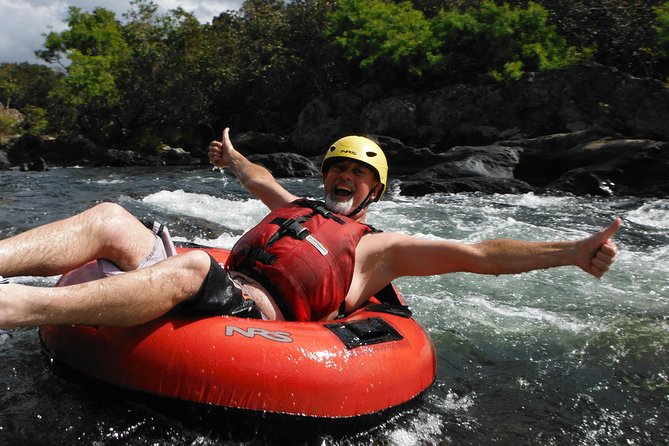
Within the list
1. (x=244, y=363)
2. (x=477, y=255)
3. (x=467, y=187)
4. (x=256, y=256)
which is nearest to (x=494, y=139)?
(x=467, y=187)

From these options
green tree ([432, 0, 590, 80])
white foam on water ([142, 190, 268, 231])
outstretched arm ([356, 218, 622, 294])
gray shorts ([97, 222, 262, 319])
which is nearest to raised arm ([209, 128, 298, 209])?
outstretched arm ([356, 218, 622, 294])

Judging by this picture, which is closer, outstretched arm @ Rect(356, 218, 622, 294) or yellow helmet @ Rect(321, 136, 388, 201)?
outstretched arm @ Rect(356, 218, 622, 294)

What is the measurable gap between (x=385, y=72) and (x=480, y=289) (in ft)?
65.6

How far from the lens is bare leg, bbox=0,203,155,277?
2.50 m

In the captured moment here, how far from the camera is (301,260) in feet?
9.99

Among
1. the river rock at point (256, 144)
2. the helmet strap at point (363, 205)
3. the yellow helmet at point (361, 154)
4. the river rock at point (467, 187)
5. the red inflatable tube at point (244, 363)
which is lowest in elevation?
the river rock at point (256, 144)

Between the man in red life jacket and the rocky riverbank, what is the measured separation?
879 cm

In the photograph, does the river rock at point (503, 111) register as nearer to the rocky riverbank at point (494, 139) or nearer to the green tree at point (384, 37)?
the rocky riverbank at point (494, 139)

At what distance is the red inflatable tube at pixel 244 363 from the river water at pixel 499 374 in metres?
0.12

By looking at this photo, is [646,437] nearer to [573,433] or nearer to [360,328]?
[573,433]

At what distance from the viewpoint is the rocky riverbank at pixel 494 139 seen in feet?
40.2

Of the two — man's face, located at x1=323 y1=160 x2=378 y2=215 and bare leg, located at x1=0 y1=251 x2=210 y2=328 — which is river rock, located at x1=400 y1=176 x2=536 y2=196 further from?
bare leg, located at x1=0 y1=251 x2=210 y2=328

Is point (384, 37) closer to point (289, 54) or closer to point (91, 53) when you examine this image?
point (289, 54)

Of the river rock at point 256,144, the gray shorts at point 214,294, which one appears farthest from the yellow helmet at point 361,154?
the river rock at point 256,144
